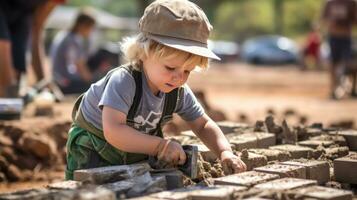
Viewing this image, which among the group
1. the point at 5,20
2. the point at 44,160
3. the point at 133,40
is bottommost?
the point at 44,160

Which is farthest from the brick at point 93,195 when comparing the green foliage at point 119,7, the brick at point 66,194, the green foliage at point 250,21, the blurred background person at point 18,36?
the green foliage at point 119,7

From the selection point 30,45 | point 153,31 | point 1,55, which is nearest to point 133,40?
point 153,31

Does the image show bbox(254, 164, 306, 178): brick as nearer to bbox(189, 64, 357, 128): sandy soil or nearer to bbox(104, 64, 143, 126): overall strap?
bbox(104, 64, 143, 126): overall strap

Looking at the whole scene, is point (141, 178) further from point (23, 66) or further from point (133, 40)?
point (23, 66)

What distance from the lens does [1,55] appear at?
7328 mm

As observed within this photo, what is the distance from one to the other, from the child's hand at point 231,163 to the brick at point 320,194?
0.58 metres

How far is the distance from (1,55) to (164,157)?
13.0 ft

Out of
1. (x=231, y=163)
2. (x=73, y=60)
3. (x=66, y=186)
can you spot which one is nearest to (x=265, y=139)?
(x=231, y=163)

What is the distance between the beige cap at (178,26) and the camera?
3.80 m

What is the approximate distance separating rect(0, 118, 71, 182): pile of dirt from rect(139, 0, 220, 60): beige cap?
8.85 feet

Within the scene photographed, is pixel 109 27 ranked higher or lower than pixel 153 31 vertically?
higher

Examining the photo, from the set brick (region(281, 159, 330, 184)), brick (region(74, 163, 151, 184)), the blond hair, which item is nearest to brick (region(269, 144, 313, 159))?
brick (region(281, 159, 330, 184))

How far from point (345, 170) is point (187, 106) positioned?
0.96 metres

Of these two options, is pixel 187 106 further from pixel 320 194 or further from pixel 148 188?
pixel 320 194
